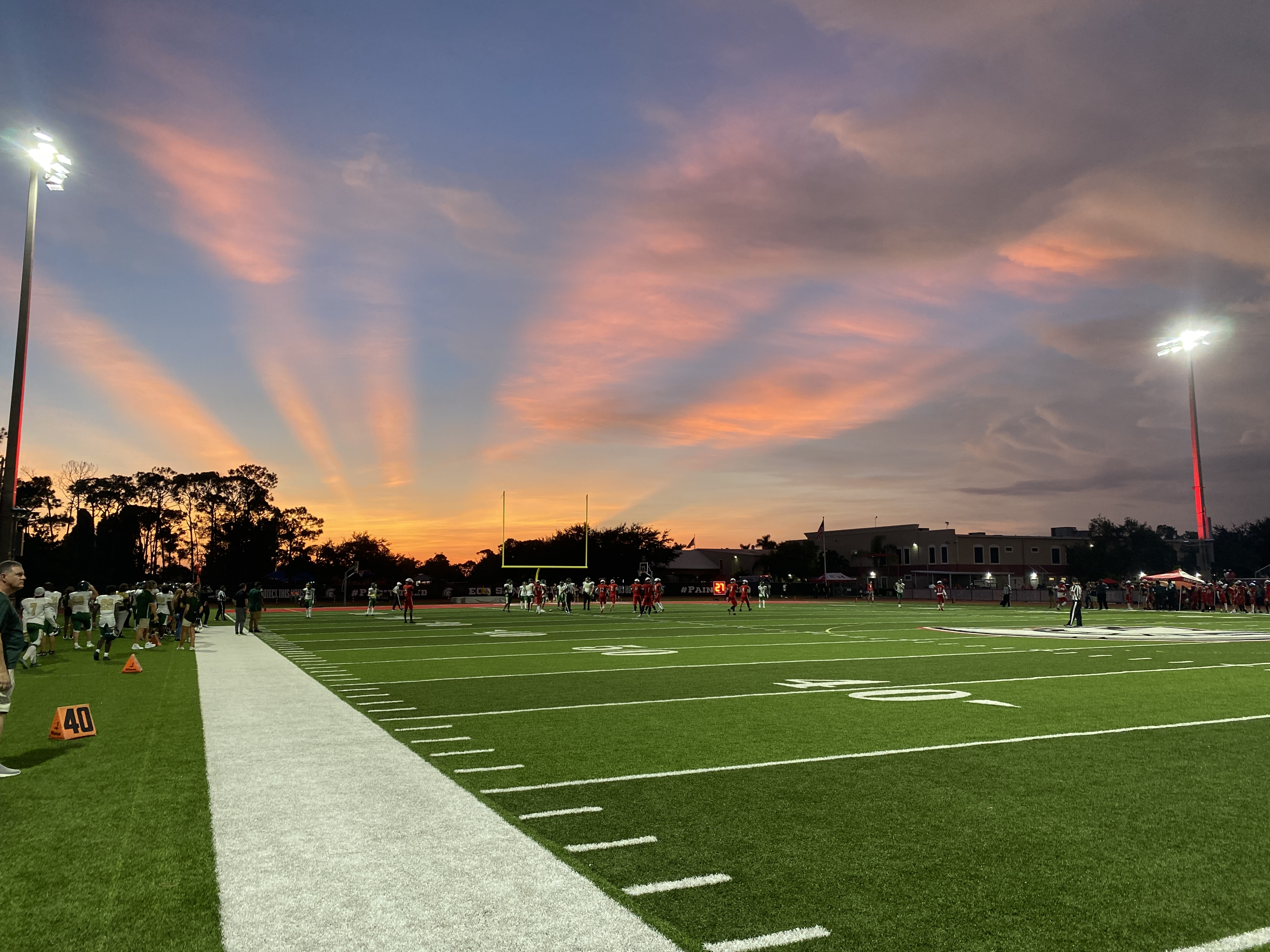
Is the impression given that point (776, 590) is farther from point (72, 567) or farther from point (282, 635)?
point (282, 635)

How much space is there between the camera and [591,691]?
1160 cm

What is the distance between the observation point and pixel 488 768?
687 centimetres

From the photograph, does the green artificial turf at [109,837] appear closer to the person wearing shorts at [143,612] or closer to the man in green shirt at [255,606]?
the person wearing shorts at [143,612]

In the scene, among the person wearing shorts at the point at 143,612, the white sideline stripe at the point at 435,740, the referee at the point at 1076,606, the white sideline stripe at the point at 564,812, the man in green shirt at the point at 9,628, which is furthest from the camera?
the referee at the point at 1076,606

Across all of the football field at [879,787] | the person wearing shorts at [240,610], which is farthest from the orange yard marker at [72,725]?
the person wearing shorts at [240,610]

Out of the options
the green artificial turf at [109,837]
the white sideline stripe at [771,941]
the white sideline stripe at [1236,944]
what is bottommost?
the white sideline stripe at [1236,944]

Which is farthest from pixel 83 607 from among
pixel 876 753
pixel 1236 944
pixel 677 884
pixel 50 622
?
pixel 1236 944

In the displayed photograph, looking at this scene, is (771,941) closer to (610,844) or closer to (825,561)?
(610,844)

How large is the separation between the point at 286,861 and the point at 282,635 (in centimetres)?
2071

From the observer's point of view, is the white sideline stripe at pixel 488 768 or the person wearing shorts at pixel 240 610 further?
the person wearing shorts at pixel 240 610

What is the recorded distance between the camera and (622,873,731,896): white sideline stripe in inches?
164

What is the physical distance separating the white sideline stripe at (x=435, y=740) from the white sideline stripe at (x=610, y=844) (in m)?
3.38

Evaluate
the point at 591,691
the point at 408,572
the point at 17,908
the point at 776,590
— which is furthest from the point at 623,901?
the point at 408,572

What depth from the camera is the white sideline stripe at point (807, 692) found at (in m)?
9.69
